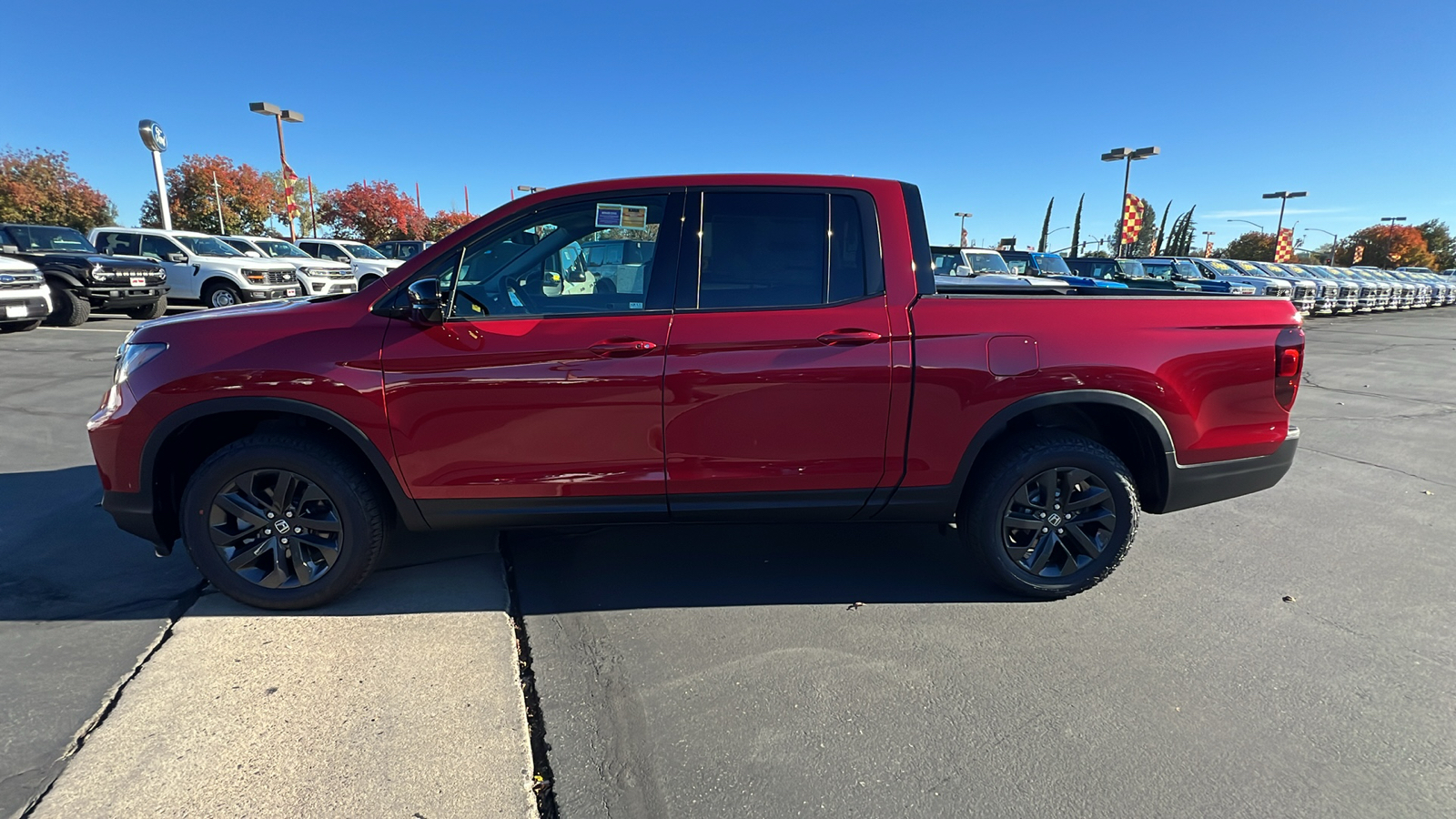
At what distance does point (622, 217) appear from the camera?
3.03 metres

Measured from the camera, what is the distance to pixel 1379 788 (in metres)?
2.11

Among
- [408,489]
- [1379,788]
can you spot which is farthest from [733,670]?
[1379,788]

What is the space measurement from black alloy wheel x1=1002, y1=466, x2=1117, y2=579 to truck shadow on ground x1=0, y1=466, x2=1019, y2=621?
267mm

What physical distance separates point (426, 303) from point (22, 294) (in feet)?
41.0

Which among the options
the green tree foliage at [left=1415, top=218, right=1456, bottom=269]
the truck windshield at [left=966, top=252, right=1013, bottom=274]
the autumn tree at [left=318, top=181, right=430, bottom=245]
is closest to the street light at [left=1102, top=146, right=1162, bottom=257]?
the truck windshield at [left=966, top=252, right=1013, bottom=274]

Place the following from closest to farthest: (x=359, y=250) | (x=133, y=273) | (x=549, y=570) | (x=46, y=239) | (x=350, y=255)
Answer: (x=549, y=570) < (x=133, y=273) < (x=46, y=239) < (x=350, y=255) < (x=359, y=250)

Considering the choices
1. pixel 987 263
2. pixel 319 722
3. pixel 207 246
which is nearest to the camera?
pixel 319 722

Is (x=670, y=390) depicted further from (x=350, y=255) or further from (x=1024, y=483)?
(x=350, y=255)

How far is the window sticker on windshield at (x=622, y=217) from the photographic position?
3.02m

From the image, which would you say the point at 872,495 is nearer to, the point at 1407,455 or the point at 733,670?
the point at 733,670

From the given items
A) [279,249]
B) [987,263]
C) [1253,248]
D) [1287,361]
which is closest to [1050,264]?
[987,263]

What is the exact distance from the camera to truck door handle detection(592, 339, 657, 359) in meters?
2.81

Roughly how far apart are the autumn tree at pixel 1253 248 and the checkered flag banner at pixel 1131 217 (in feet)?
166

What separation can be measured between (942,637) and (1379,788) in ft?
4.43
